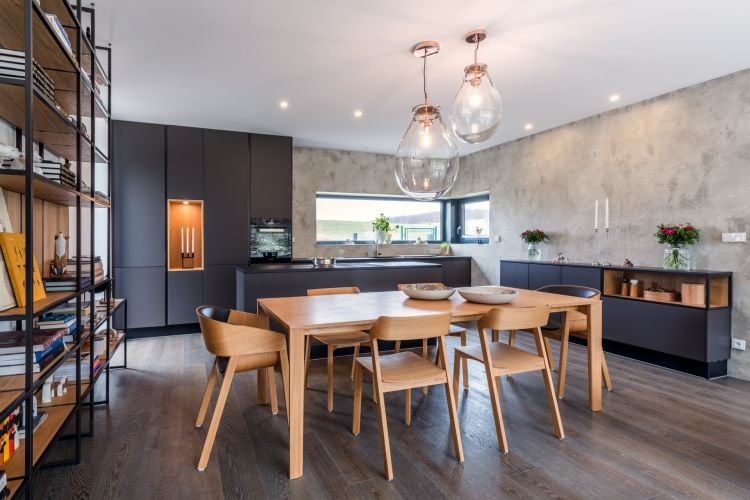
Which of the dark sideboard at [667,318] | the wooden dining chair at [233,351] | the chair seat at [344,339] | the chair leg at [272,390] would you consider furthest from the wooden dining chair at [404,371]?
the dark sideboard at [667,318]

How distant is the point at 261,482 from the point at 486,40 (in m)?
3.16

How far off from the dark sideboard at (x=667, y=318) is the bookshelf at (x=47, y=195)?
4451 mm

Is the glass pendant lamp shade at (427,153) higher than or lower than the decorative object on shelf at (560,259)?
higher

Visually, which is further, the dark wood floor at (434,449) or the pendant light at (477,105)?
the pendant light at (477,105)

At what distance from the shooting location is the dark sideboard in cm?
361

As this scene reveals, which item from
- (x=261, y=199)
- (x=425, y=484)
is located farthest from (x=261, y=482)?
(x=261, y=199)

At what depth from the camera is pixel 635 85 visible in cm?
396

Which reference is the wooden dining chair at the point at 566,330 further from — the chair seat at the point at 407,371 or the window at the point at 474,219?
the window at the point at 474,219

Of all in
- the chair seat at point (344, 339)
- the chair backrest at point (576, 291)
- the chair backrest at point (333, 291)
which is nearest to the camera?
the chair seat at point (344, 339)

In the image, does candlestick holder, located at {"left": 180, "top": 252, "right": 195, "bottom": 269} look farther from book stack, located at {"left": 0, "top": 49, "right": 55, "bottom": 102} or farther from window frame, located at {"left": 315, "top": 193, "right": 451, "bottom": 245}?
book stack, located at {"left": 0, "top": 49, "right": 55, "bottom": 102}

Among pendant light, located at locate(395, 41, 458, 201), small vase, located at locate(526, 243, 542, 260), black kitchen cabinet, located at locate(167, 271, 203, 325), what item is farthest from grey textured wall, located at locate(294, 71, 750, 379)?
pendant light, located at locate(395, 41, 458, 201)

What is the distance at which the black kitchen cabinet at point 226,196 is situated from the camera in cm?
551

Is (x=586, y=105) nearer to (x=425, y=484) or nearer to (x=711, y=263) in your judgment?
(x=711, y=263)

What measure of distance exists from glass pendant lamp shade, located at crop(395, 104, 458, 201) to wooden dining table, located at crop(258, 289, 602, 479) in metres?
0.84
